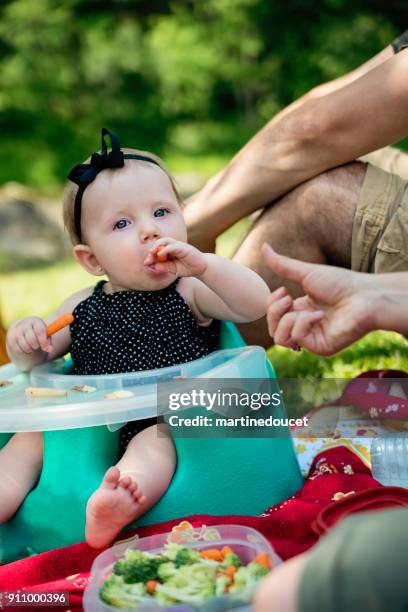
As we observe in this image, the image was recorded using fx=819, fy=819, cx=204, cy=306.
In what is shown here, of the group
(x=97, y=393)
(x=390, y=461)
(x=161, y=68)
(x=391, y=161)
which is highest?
(x=161, y=68)

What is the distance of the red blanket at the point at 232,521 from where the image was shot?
121 cm

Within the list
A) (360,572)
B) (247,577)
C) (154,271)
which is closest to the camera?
(360,572)

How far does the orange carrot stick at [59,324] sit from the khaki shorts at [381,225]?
697 millimetres

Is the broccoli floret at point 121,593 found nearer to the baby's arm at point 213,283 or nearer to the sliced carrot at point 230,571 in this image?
the sliced carrot at point 230,571

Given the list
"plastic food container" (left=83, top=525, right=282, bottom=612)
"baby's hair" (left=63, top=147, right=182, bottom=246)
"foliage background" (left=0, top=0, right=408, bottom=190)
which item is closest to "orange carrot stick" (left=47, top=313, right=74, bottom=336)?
"baby's hair" (left=63, top=147, right=182, bottom=246)

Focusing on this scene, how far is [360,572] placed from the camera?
716 millimetres

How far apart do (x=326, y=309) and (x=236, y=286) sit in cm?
35

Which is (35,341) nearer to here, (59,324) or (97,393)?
(59,324)

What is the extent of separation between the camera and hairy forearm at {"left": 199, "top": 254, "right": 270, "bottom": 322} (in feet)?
4.68

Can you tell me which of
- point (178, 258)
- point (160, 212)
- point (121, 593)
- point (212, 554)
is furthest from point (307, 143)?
point (121, 593)

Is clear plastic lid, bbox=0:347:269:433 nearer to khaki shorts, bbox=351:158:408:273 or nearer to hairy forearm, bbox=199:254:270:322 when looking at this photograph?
hairy forearm, bbox=199:254:270:322

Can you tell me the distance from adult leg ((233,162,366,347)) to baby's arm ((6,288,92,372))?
0.51m

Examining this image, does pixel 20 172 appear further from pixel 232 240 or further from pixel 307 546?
pixel 307 546

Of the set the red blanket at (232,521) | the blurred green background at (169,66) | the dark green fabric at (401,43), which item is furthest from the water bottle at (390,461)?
the blurred green background at (169,66)
